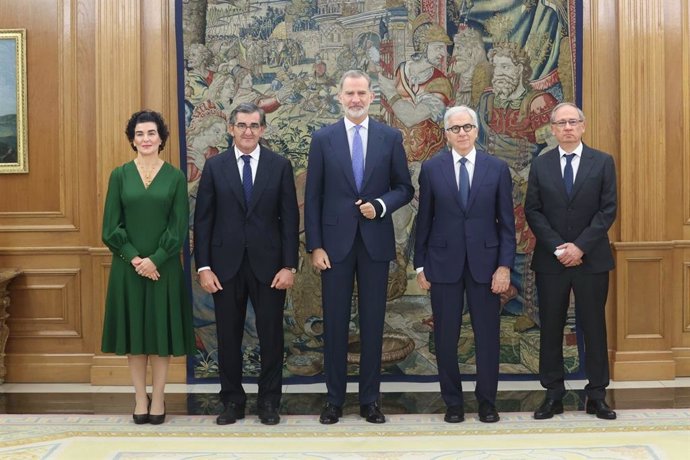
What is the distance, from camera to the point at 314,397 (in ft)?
16.9

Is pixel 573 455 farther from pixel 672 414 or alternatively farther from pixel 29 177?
pixel 29 177

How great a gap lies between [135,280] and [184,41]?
179cm

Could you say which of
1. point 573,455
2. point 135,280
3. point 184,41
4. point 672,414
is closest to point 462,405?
point 573,455

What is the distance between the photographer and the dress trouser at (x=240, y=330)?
4559 millimetres

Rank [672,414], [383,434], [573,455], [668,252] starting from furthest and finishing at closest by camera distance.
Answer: [668,252] < [672,414] < [383,434] < [573,455]

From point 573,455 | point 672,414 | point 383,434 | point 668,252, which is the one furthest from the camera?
point 668,252

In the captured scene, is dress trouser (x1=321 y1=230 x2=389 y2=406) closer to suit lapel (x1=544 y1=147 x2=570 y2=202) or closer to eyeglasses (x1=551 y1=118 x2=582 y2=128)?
suit lapel (x1=544 y1=147 x2=570 y2=202)

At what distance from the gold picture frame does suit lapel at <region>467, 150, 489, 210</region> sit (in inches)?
118

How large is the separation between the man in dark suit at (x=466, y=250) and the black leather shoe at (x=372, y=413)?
0.35 meters

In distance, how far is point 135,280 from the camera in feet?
14.8

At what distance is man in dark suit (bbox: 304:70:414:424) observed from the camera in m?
4.50

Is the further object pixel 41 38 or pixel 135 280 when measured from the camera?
pixel 41 38

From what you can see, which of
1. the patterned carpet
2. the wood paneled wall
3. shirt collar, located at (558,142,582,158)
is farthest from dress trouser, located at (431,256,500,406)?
the wood paneled wall

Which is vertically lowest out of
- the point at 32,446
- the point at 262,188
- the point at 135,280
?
the point at 32,446
